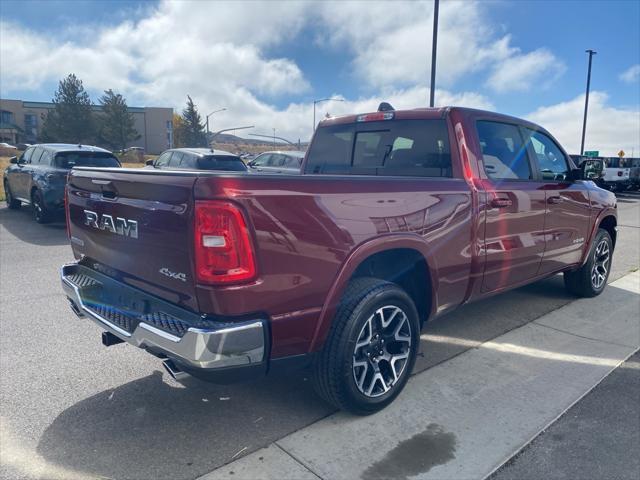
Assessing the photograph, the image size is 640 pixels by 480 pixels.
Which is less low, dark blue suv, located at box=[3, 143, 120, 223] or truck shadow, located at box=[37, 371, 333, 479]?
dark blue suv, located at box=[3, 143, 120, 223]

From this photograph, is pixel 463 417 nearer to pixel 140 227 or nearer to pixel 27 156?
pixel 140 227

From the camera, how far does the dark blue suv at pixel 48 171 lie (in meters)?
9.21

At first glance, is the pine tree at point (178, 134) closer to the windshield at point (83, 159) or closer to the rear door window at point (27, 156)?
the rear door window at point (27, 156)

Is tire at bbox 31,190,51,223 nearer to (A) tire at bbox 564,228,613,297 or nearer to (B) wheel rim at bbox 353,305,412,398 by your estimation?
(B) wheel rim at bbox 353,305,412,398

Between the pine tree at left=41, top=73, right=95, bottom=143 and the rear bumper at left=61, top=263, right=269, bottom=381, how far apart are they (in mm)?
63107

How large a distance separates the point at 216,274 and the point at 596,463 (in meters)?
2.23

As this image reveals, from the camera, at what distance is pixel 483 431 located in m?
2.84

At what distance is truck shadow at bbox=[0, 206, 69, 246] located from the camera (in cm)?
825

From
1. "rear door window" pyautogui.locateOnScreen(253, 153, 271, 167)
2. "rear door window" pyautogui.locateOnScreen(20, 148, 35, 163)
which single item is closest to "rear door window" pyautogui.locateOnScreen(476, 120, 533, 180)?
"rear door window" pyautogui.locateOnScreen(20, 148, 35, 163)

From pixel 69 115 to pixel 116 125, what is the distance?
6333 millimetres

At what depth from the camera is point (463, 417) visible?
2.98 meters

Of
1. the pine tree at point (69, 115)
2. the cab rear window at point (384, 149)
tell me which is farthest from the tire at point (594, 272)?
the pine tree at point (69, 115)

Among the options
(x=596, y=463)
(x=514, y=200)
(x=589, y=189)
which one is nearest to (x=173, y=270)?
(x=596, y=463)

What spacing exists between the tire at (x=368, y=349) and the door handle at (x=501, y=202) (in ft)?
3.79
